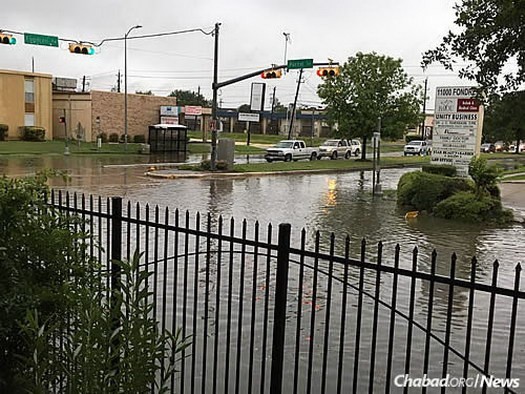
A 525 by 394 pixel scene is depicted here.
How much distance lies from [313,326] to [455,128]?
61.5 ft

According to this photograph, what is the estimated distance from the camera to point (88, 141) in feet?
185

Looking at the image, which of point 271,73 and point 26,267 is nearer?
point 26,267

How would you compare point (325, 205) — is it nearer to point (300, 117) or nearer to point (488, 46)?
point (488, 46)

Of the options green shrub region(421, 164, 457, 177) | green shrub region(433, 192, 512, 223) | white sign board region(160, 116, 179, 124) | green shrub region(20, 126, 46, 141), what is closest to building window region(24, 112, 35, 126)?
green shrub region(20, 126, 46, 141)

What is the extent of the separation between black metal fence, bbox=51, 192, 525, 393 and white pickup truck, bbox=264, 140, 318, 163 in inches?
1378

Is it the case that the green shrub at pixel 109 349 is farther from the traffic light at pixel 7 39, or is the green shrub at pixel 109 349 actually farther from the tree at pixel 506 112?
the traffic light at pixel 7 39

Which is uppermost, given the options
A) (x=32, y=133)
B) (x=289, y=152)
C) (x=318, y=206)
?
(x=32, y=133)

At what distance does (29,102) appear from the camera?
54.3 m

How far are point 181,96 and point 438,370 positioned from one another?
133 metres

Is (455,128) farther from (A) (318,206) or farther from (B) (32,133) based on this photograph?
(B) (32,133)

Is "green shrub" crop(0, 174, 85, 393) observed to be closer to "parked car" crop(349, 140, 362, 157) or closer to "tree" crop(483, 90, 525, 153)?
"tree" crop(483, 90, 525, 153)

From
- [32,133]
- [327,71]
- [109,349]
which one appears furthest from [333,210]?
[32,133]

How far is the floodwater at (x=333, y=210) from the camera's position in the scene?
11.2m

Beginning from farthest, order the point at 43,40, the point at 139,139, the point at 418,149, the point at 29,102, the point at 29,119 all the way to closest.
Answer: the point at 418,149
the point at 139,139
the point at 29,119
the point at 29,102
the point at 43,40
